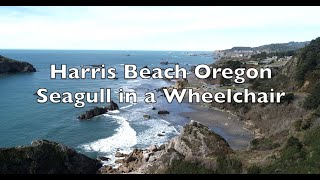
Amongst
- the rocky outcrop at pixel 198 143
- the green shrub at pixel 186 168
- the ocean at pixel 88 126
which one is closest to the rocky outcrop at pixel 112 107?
the ocean at pixel 88 126

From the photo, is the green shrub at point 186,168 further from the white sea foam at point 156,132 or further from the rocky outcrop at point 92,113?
the rocky outcrop at point 92,113

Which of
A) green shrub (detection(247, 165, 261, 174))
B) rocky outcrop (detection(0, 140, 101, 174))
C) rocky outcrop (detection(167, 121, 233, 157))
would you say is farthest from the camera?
rocky outcrop (detection(167, 121, 233, 157))

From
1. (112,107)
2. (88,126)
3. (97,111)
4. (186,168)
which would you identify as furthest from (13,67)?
(186,168)

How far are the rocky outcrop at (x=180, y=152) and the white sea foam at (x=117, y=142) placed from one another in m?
4.11

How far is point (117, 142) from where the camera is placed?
37.4 m

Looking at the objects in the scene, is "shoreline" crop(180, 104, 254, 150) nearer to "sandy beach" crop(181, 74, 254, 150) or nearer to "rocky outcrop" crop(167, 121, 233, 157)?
"sandy beach" crop(181, 74, 254, 150)

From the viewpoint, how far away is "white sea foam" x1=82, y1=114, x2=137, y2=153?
116 feet

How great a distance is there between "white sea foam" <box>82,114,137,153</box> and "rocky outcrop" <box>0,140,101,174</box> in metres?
5.21

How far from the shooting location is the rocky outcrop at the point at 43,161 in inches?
1004

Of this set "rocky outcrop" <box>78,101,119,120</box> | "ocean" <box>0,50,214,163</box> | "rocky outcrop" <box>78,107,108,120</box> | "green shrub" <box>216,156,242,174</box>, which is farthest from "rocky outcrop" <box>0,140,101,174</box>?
"rocky outcrop" <box>78,101,119,120</box>

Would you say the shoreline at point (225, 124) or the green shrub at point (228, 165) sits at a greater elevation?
the green shrub at point (228, 165)

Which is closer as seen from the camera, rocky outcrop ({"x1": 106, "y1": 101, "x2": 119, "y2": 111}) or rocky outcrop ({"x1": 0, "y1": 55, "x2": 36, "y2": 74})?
rocky outcrop ({"x1": 106, "y1": 101, "x2": 119, "y2": 111})
